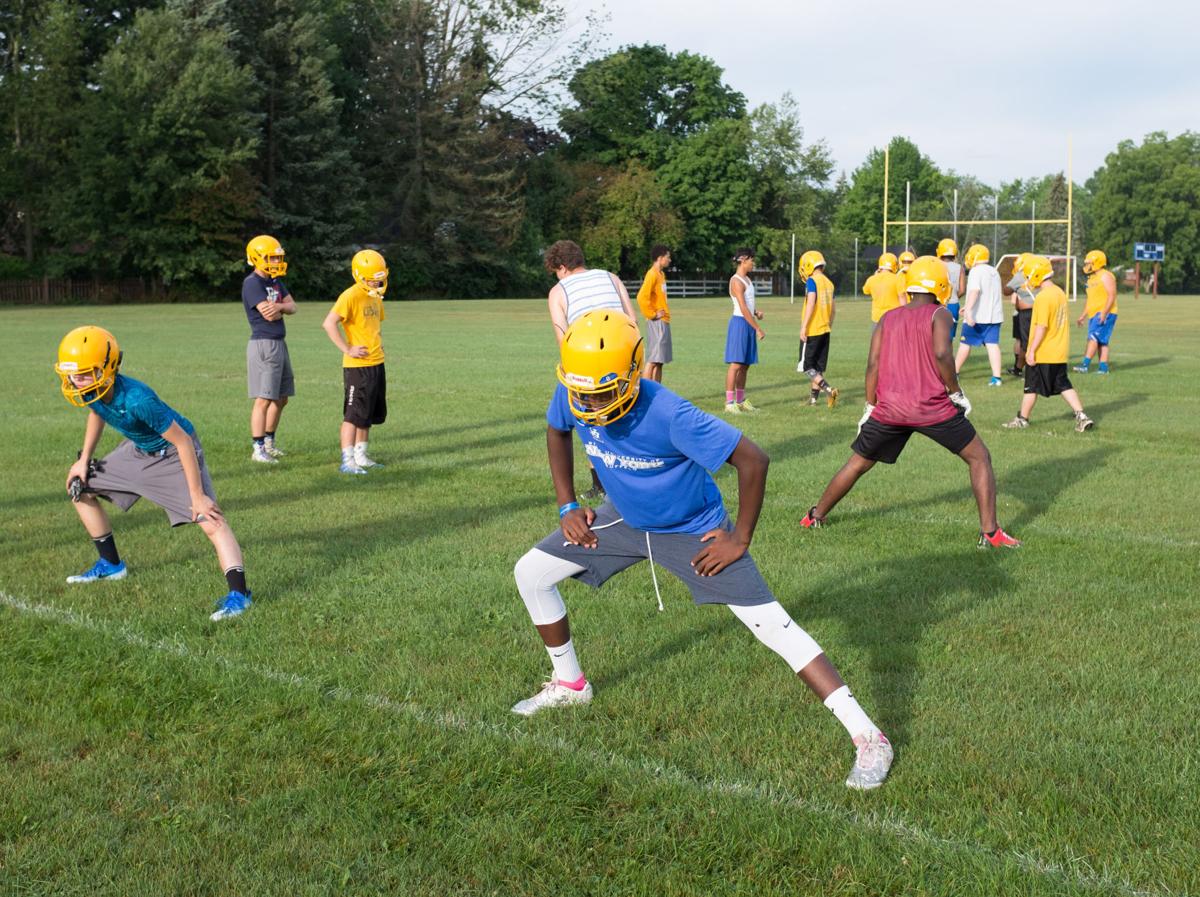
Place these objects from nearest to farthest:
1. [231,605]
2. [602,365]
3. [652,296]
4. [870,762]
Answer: [602,365] < [870,762] < [231,605] < [652,296]

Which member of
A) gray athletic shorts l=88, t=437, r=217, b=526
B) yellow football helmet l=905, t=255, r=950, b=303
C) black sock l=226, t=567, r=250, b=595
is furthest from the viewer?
yellow football helmet l=905, t=255, r=950, b=303

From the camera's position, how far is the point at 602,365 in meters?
3.82

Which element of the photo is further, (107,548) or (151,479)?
(107,548)

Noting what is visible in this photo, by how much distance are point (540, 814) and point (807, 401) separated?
1243 centimetres

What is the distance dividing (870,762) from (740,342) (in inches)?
414

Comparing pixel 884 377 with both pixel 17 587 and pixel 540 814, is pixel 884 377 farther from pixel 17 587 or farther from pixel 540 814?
pixel 17 587

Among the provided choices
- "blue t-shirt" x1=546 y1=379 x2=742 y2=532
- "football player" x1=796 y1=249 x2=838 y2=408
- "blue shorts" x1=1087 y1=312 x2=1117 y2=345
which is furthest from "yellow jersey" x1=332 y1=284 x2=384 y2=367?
"blue shorts" x1=1087 y1=312 x2=1117 y2=345

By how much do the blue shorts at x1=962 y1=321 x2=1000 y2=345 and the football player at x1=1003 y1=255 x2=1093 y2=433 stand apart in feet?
15.6

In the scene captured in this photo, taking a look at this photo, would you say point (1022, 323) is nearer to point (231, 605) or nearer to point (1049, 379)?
point (1049, 379)

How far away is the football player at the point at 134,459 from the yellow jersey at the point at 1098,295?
662 inches

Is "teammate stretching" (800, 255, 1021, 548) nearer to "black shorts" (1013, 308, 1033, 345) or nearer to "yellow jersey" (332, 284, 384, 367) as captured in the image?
"yellow jersey" (332, 284, 384, 367)

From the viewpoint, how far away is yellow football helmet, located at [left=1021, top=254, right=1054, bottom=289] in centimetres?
1284

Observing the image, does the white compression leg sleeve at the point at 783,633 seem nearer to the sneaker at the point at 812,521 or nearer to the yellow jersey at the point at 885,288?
the sneaker at the point at 812,521

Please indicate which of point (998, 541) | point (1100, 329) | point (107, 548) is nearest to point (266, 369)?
point (107, 548)
